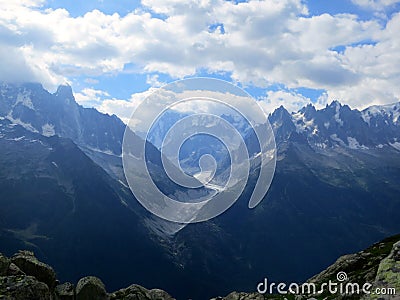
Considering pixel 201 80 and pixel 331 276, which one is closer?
pixel 201 80

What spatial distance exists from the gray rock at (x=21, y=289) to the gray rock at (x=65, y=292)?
718 centimetres

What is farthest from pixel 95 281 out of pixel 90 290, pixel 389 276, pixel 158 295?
pixel 389 276

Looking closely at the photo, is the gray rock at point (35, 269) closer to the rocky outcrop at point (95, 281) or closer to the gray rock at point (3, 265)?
the rocky outcrop at point (95, 281)

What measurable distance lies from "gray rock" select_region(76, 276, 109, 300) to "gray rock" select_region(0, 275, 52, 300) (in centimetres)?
895

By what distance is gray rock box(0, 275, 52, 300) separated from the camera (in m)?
34.8

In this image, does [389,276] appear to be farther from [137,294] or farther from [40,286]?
[137,294]

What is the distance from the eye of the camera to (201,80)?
125 feet

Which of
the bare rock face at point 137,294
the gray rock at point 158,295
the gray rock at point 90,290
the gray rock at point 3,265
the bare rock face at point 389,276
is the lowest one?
the gray rock at point 158,295

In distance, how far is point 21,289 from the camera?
35.8 metres

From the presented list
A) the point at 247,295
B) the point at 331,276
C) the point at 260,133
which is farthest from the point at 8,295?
the point at 331,276

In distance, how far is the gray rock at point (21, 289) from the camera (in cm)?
3478

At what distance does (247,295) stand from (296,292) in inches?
273

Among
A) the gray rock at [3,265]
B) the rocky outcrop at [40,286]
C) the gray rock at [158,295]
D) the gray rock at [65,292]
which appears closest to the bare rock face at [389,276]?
the rocky outcrop at [40,286]

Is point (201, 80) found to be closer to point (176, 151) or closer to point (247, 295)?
point (176, 151)
